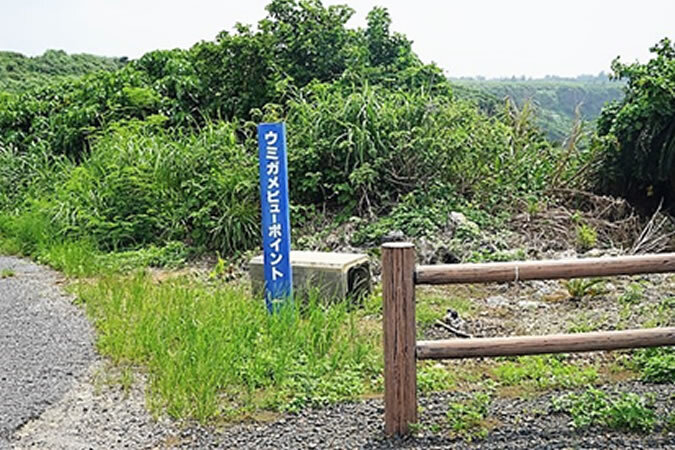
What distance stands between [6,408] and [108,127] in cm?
752

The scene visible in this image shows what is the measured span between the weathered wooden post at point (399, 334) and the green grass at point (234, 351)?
1.76 ft

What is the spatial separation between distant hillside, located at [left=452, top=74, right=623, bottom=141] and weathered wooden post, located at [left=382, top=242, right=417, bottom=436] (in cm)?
649

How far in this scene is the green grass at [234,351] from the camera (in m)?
3.75

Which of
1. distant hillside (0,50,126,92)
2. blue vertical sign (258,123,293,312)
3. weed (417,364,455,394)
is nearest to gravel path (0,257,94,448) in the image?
blue vertical sign (258,123,293,312)

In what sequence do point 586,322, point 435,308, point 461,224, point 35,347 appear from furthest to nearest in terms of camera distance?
point 461,224
point 435,308
point 586,322
point 35,347

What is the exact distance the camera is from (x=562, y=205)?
828cm

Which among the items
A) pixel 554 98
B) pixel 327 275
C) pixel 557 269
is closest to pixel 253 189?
pixel 327 275

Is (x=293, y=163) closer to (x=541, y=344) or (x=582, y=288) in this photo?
(x=582, y=288)

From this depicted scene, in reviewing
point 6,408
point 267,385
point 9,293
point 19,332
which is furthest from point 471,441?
point 9,293

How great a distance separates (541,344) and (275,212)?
7.62 ft

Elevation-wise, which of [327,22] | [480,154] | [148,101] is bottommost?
[480,154]

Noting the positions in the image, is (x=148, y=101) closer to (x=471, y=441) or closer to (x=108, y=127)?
(x=108, y=127)

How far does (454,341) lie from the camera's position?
3.30 meters

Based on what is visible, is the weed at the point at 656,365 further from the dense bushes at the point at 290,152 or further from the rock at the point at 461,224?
the dense bushes at the point at 290,152
